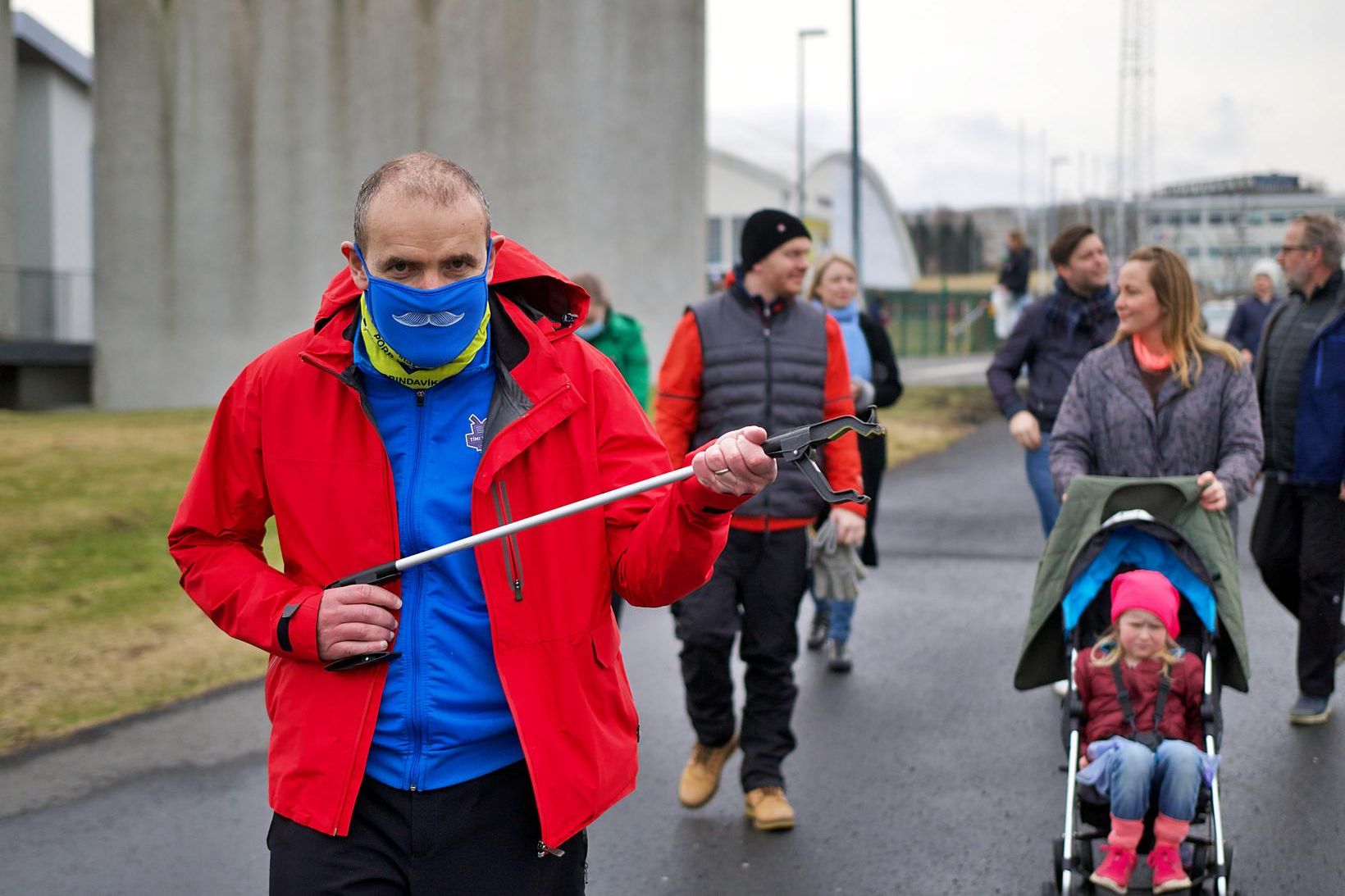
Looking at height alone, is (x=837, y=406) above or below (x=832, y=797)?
above

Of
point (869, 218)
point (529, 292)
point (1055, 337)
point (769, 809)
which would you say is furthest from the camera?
point (869, 218)

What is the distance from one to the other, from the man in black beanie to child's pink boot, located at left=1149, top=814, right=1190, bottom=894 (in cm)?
147

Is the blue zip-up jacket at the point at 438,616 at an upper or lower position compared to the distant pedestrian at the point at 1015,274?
lower

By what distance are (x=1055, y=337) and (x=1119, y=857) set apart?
3470 millimetres

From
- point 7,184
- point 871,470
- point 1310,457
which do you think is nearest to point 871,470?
point 871,470

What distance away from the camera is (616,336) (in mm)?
8320

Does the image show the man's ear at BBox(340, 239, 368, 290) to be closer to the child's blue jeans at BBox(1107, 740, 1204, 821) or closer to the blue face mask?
the blue face mask

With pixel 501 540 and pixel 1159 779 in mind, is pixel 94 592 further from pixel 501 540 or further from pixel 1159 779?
pixel 501 540

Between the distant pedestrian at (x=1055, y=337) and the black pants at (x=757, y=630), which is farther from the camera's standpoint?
the distant pedestrian at (x=1055, y=337)

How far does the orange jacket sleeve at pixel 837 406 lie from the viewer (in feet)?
18.3

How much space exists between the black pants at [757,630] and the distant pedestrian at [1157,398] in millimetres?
1138

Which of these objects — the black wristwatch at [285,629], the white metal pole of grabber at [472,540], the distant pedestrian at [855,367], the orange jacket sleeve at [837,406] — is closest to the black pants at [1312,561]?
the distant pedestrian at [855,367]

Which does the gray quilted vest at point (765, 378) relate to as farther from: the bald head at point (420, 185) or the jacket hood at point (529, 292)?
the bald head at point (420, 185)

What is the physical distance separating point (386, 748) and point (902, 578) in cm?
807
